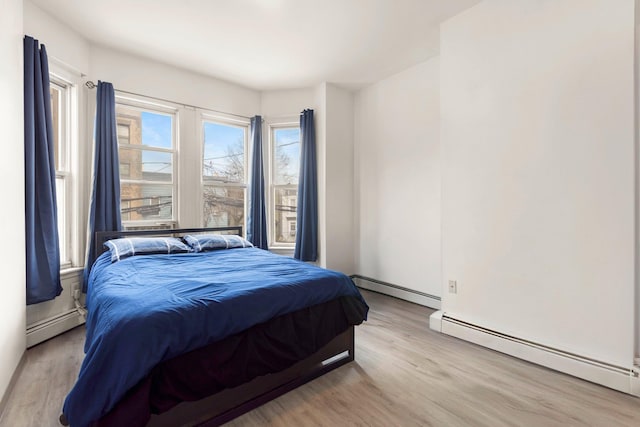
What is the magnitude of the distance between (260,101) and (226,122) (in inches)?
23.9

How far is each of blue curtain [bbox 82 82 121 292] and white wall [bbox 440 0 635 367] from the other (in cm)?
323

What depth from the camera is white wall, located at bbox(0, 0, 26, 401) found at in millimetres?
1846

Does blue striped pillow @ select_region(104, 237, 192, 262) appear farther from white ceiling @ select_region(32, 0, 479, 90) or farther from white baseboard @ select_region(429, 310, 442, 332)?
white baseboard @ select_region(429, 310, 442, 332)

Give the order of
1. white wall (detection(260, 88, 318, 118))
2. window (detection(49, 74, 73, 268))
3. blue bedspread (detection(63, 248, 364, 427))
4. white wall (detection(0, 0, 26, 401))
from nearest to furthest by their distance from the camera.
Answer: blue bedspread (detection(63, 248, 364, 427)) < white wall (detection(0, 0, 26, 401)) < window (detection(49, 74, 73, 268)) < white wall (detection(260, 88, 318, 118))

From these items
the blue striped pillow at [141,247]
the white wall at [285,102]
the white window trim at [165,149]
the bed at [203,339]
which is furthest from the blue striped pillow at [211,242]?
the white wall at [285,102]

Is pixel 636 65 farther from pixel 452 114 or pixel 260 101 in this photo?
pixel 260 101

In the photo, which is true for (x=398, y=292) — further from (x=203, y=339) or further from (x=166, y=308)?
(x=166, y=308)

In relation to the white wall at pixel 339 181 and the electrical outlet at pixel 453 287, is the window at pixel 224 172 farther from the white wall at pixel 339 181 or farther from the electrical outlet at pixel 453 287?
the electrical outlet at pixel 453 287

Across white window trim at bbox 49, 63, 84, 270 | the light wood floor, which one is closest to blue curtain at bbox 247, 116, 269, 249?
white window trim at bbox 49, 63, 84, 270

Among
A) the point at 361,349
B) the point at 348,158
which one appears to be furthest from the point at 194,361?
the point at 348,158

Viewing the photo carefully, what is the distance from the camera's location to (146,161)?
362 cm

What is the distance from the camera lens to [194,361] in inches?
60.1

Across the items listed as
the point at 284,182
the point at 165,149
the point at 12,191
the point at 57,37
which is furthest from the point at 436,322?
the point at 57,37

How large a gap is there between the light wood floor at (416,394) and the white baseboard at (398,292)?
92cm
